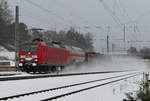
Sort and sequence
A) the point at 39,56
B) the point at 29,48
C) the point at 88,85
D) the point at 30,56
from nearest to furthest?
the point at 88,85
the point at 39,56
the point at 30,56
the point at 29,48

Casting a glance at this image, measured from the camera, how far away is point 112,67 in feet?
183

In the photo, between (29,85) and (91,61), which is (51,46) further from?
(91,61)

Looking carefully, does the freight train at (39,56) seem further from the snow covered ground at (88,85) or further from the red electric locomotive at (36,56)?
the snow covered ground at (88,85)

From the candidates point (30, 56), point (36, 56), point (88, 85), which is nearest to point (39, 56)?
point (36, 56)

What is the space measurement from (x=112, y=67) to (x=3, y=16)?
2725cm

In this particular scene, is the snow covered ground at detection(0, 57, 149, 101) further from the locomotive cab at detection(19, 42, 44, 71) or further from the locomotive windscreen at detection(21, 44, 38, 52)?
the locomotive windscreen at detection(21, 44, 38, 52)

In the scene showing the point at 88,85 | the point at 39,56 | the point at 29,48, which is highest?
the point at 29,48

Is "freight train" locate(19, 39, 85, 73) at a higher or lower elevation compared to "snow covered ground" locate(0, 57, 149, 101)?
higher

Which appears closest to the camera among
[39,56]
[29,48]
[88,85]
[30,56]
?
[88,85]

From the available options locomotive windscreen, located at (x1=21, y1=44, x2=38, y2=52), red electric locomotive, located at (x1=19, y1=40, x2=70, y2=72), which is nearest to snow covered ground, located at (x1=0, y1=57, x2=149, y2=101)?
red electric locomotive, located at (x1=19, y1=40, x2=70, y2=72)

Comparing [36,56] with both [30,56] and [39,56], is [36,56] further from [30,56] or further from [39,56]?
[30,56]

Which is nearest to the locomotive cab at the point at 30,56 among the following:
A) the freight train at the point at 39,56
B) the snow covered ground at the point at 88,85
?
the freight train at the point at 39,56

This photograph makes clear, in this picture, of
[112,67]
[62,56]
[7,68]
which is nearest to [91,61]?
[112,67]

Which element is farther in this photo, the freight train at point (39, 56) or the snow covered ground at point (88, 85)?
the freight train at point (39, 56)
